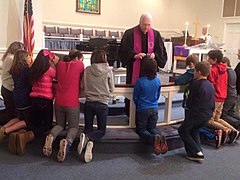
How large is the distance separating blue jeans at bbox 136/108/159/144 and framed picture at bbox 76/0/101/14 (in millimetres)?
10331

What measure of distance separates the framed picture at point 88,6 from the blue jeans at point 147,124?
407 inches

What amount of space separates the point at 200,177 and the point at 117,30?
11.7 m

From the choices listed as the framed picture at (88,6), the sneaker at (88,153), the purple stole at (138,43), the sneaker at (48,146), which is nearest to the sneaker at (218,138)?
the purple stole at (138,43)

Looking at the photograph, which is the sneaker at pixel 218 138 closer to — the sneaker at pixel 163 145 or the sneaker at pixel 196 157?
the sneaker at pixel 196 157

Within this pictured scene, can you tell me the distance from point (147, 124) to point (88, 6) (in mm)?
10611

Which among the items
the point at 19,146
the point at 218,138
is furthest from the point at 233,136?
the point at 19,146

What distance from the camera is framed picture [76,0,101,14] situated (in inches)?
509

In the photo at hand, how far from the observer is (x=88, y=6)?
1317cm

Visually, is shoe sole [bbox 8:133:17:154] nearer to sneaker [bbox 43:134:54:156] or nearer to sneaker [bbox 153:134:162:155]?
sneaker [bbox 43:134:54:156]

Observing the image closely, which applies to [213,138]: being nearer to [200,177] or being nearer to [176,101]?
[200,177]

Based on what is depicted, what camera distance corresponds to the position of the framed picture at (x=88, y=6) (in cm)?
1292

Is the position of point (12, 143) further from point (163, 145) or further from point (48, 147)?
point (163, 145)

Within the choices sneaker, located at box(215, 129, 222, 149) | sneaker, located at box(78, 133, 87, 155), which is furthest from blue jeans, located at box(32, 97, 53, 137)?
sneaker, located at box(215, 129, 222, 149)

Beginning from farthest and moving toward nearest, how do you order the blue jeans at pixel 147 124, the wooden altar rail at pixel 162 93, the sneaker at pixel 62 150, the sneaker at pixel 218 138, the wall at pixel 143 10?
the wall at pixel 143 10
the sneaker at pixel 218 138
the wooden altar rail at pixel 162 93
the blue jeans at pixel 147 124
the sneaker at pixel 62 150
